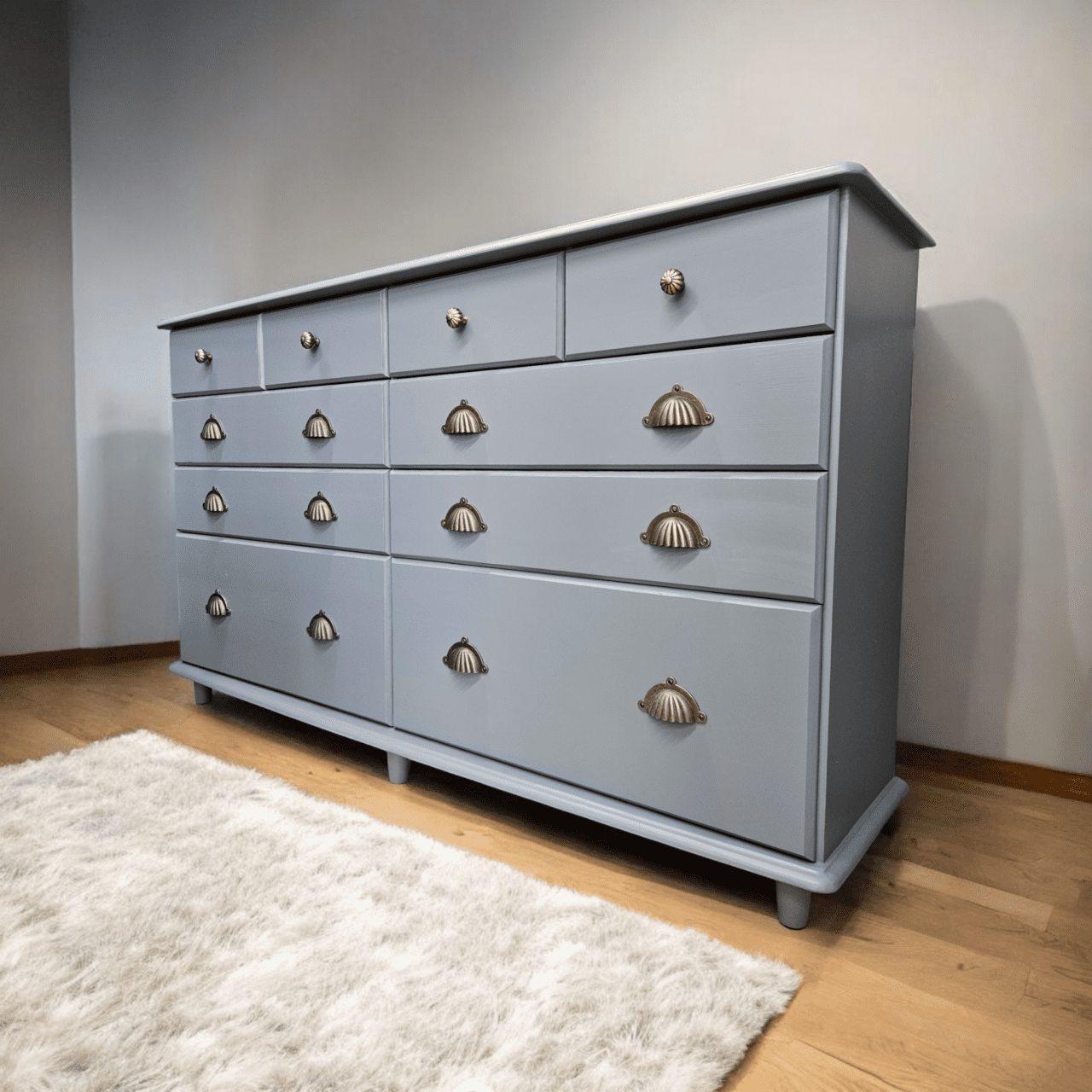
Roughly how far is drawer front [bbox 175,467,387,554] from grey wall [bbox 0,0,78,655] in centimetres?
83

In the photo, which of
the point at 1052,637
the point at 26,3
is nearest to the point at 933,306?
the point at 1052,637

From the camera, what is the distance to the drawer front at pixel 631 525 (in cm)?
98

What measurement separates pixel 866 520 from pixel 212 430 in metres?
1.48

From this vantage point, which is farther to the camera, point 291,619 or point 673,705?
point 291,619

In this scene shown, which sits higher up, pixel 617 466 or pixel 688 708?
pixel 617 466

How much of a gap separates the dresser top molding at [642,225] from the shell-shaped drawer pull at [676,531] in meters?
0.41

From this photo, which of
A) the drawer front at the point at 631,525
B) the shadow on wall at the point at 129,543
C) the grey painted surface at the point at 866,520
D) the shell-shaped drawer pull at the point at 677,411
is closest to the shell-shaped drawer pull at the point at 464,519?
the drawer front at the point at 631,525

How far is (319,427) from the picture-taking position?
5.11 ft

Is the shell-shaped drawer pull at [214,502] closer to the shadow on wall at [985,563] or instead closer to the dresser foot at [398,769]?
the dresser foot at [398,769]

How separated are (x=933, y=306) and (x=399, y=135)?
5.12ft

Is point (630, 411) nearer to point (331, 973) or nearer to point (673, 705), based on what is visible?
point (673, 705)

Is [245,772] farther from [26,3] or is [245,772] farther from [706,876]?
[26,3]

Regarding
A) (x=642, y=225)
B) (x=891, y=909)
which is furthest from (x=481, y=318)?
(x=891, y=909)

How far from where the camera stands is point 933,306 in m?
1.49
